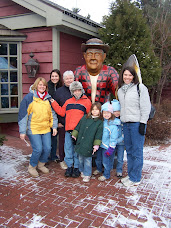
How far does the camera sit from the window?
5914mm

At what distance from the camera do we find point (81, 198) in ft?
10.3

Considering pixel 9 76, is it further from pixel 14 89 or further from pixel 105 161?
pixel 105 161

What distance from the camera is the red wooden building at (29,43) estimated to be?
17.5 ft

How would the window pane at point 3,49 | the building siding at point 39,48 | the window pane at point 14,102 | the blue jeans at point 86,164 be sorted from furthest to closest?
the window pane at point 14,102
the window pane at point 3,49
the building siding at point 39,48
the blue jeans at point 86,164

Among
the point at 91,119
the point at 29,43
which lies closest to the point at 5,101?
the point at 29,43

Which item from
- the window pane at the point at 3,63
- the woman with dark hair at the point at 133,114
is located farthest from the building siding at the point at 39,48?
the woman with dark hair at the point at 133,114

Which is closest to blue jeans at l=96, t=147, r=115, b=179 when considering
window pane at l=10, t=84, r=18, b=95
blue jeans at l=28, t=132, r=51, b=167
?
blue jeans at l=28, t=132, r=51, b=167

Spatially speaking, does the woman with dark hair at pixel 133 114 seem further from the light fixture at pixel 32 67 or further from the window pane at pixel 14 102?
the window pane at pixel 14 102

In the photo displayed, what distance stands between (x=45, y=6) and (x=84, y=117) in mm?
2839

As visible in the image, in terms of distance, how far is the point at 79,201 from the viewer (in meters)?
3.07

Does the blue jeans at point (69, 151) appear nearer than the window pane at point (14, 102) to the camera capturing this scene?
Yes

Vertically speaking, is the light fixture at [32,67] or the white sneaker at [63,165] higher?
the light fixture at [32,67]

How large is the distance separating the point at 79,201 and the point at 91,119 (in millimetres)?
1227

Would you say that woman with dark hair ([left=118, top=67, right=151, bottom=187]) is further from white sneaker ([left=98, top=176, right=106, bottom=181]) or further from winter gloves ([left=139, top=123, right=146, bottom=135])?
white sneaker ([left=98, top=176, right=106, bottom=181])
